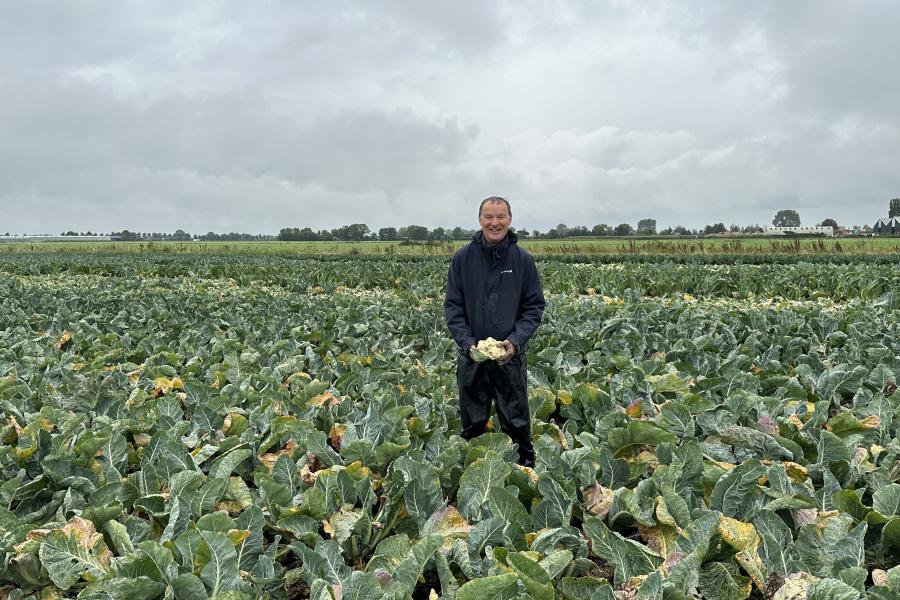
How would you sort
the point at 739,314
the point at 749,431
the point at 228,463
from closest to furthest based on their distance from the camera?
the point at 228,463
the point at 749,431
the point at 739,314

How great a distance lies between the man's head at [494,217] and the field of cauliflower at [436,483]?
1.20m

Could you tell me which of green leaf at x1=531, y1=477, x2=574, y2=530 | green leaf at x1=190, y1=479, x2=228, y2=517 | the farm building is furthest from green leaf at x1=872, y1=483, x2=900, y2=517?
the farm building

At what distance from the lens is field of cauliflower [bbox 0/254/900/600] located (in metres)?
2.07

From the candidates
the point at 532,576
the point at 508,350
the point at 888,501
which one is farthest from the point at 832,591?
the point at 508,350

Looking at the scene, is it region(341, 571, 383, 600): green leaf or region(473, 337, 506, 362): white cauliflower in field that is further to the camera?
region(473, 337, 506, 362): white cauliflower in field

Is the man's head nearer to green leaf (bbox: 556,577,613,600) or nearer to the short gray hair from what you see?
the short gray hair

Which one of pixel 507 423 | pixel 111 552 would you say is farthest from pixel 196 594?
pixel 507 423

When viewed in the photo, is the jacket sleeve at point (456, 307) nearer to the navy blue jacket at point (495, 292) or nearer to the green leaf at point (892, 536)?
the navy blue jacket at point (495, 292)

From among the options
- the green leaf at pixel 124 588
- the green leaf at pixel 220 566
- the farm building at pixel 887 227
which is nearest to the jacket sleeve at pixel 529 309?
the green leaf at pixel 220 566

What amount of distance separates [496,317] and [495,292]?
16 centimetres

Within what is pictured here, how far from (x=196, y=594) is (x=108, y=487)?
0.94 m

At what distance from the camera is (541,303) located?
3.82 m

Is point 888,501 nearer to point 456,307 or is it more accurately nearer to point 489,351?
point 489,351

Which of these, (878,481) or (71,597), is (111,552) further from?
Result: (878,481)
